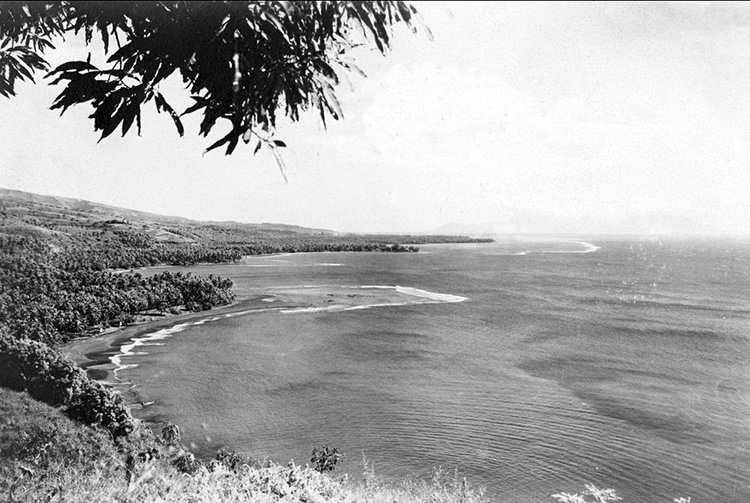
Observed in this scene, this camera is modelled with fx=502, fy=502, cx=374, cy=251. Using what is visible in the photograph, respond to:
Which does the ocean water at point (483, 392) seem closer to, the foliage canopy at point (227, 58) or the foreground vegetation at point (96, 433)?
the foreground vegetation at point (96, 433)

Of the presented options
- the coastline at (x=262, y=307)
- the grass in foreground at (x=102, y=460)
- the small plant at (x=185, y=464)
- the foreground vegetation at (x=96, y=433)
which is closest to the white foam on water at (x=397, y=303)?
the coastline at (x=262, y=307)

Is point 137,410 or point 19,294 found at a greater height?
point 19,294

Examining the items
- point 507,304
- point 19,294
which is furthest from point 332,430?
point 507,304

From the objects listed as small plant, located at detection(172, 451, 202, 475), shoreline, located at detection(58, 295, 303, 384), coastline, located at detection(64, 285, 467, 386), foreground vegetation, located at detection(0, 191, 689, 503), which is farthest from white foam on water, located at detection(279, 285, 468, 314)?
small plant, located at detection(172, 451, 202, 475)

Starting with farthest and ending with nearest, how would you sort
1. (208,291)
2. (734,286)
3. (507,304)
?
(734,286) → (507,304) → (208,291)

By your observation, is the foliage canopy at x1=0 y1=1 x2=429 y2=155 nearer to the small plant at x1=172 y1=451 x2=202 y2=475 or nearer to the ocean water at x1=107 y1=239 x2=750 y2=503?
the small plant at x1=172 y1=451 x2=202 y2=475

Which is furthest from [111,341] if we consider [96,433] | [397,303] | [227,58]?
[227,58]

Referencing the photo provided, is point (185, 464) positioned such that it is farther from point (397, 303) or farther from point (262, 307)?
point (397, 303)

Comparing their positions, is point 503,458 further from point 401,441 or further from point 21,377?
point 21,377
